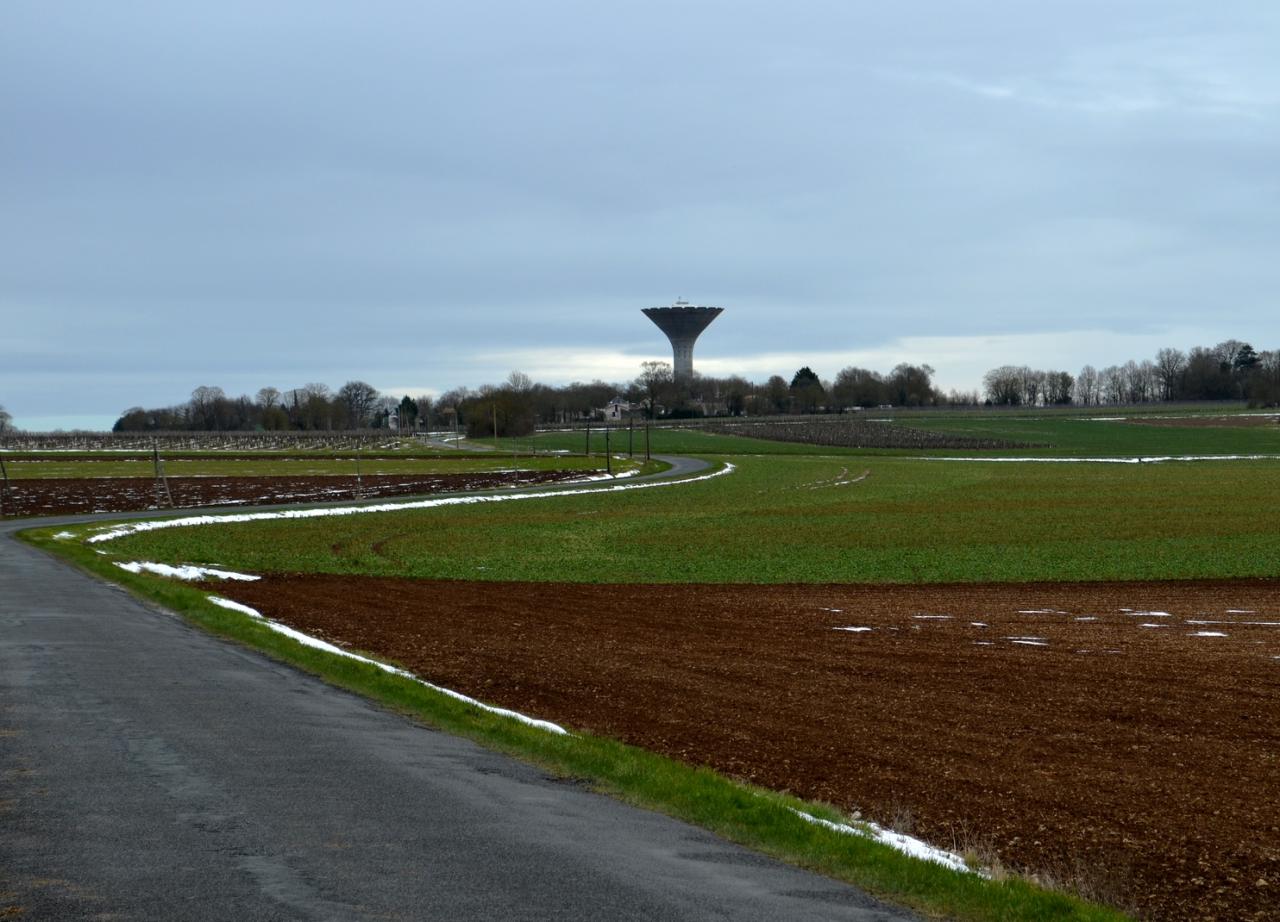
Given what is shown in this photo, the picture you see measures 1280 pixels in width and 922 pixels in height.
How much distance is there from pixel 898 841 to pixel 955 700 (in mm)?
5762

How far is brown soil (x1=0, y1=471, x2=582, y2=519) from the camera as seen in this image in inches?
2468

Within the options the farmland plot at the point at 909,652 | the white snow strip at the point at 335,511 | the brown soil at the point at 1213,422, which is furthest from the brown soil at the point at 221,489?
the brown soil at the point at 1213,422

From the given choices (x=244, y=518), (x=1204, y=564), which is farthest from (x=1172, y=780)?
(x=244, y=518)

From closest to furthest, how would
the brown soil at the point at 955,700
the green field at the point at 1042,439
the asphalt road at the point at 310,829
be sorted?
the asphalt road at the point at 310,829
the brown soil at the point at 955,700
the green field at the point at 1042,439

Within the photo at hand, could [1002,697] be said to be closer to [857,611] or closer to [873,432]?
[857,611]

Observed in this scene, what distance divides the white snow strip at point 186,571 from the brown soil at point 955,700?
10.6 feet

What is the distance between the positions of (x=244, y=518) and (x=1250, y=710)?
45428 mm

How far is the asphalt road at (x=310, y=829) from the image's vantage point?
7.13 m

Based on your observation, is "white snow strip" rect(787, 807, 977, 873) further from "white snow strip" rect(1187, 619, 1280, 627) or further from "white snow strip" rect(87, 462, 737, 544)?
"white snow strip" rect(87, 462, 737, 544)

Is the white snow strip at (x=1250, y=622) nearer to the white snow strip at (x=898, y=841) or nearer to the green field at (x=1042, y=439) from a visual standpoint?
the white snow strip at (x=898, y=841)

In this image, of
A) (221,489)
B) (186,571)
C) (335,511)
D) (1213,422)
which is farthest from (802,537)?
(1213,422)

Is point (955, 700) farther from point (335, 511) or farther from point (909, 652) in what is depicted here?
point (335, 511)

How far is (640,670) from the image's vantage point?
55.8 feet

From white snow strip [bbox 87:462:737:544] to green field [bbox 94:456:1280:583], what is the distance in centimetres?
142
